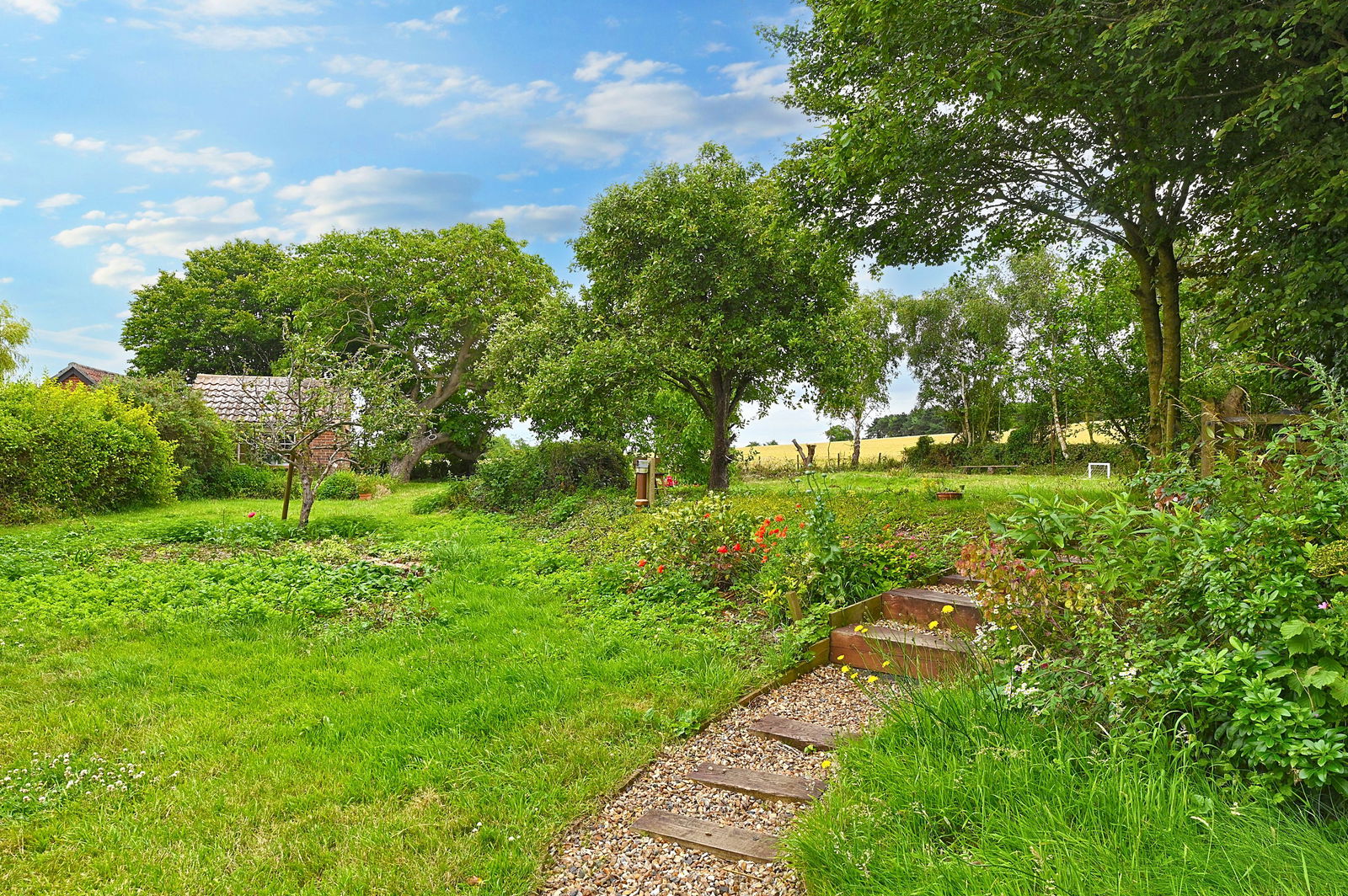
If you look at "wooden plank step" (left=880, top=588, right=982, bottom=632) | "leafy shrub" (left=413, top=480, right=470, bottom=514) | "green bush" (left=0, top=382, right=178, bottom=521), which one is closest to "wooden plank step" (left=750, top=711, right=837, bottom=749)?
"wooden plank step" (left=880, top=588, right=982, bottom=632)

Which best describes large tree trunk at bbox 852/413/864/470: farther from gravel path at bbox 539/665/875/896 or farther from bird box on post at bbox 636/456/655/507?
Result: gravel path at bbox 539/665/875/896

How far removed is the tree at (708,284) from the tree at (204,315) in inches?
999

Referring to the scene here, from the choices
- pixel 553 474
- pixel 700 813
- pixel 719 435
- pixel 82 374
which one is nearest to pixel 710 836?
pixel 700 813

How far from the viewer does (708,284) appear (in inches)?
533

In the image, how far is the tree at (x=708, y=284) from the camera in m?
13.0

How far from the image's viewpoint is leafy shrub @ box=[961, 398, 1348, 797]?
2.55 m

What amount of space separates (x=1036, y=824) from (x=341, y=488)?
20190mm

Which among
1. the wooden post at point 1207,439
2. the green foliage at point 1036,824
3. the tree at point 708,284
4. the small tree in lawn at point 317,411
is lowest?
the green foliage at point 1036,824

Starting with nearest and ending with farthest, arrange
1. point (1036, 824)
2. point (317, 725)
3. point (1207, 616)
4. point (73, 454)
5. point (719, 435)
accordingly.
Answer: point (1036, 824)
point (1207, 616)
point (317, 725)
point (73, 454)
point (719, 435)

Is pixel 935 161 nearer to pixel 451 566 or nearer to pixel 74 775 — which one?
pixel 451 566

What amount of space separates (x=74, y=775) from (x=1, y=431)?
41.0ft

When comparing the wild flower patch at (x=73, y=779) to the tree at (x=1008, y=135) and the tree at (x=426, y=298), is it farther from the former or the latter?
the tree at (x=426, y=298)

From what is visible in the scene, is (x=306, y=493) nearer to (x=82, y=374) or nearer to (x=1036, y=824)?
(x=1036, y=824)

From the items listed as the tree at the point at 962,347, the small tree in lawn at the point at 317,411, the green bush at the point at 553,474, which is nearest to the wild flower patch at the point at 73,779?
the small tree in lawn at the point at 317,411
